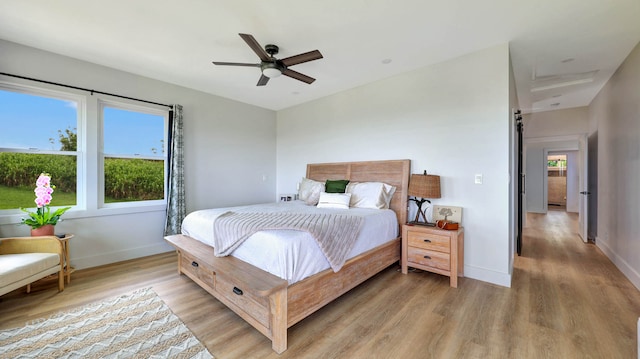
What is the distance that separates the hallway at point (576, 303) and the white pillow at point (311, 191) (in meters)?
2.72

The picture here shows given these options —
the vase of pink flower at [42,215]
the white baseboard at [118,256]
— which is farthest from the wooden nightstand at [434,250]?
the vase of pink flower at [42,215]

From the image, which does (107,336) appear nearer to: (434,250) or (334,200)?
(334,200)

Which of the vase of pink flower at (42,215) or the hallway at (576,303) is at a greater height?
the vase of pink flower at (42,215)

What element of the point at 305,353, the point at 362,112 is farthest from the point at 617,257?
the point at 305,353

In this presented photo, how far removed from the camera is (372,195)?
3525mm

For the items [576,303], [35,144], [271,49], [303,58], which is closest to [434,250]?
[576,303]

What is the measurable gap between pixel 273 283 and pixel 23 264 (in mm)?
2459

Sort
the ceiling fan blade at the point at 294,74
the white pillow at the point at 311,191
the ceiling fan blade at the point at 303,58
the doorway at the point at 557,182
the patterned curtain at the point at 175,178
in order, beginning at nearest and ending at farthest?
1. the ceiling fan blade at the point at 303,58
2. the ceiling fan blade at the point at 294,74
3. the patterned curtain at the point at 175,178
4. the white pillow at the point at 311,191
5. the doorway at the point at 557,182

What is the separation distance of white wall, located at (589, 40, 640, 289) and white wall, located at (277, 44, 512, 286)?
146cm

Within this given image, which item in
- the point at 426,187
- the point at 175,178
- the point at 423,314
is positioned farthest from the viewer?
the point at 175,178

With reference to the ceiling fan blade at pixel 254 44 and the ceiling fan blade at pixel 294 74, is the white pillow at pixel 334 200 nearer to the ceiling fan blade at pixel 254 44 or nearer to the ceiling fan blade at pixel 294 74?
the ceiling fan blade at pixel 294 74

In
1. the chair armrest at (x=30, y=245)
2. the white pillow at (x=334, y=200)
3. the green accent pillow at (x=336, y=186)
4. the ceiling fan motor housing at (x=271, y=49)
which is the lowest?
the chair armrest at (x=30, y=245)

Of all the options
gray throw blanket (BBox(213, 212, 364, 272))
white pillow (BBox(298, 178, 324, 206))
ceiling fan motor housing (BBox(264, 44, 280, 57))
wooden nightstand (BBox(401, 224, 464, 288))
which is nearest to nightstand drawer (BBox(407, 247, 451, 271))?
wooden nightstand (BBox(401, 224, 464, 288))

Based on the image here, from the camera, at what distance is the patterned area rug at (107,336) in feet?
5.70
